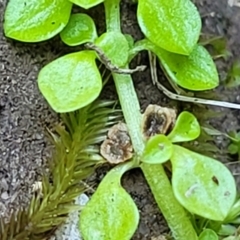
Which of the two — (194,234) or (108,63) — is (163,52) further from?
(194,234)

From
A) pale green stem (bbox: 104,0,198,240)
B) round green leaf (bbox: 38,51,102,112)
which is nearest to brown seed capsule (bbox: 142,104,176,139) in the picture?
pale green stem (bbox: 104,0,198,240)

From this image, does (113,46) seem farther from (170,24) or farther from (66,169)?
(66,169)

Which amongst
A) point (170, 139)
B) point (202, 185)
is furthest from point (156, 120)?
point (202, 185)

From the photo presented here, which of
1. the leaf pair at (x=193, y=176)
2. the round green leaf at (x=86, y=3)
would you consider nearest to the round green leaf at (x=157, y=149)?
the leaf pair at (x=193, y=176)

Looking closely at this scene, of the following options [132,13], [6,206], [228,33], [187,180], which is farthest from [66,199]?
[228,33]

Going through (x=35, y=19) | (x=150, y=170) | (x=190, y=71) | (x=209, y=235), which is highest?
(x=35, y=19)

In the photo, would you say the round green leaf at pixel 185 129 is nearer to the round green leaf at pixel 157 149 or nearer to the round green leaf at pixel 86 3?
the round green leaf at pixel 157 149
